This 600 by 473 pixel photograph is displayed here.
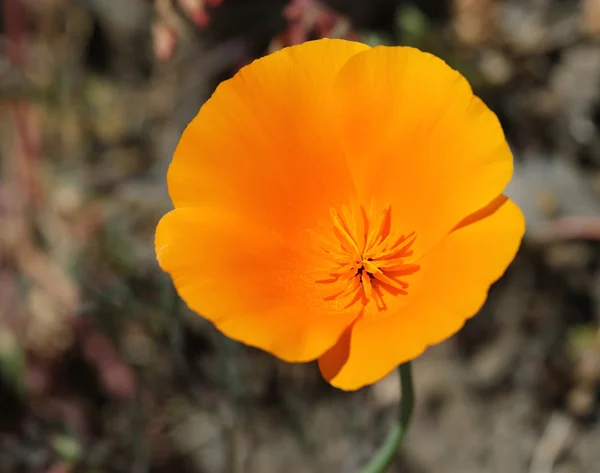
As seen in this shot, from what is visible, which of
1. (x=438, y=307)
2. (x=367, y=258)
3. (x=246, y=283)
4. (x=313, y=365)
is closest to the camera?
(x=438, y=307)

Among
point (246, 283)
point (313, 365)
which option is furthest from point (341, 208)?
point (313, 365)

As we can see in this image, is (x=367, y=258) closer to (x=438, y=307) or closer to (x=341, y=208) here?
(x=341, y=208)

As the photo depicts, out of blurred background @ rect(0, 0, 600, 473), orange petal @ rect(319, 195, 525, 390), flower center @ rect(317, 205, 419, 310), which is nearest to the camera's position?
orange petal @ rect(319, 195, 525, 390)

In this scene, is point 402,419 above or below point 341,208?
below

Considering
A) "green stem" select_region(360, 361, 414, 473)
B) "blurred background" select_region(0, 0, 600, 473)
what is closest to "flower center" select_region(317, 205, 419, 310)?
"green stem" select_region(360, 361, 414, 473)

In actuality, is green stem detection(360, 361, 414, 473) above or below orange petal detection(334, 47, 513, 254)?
below

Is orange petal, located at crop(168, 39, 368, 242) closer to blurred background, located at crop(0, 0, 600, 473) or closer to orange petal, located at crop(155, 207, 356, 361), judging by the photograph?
orange petal, located at crop(155, 207, 356, 361)

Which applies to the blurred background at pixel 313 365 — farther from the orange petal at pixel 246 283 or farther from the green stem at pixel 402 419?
the orange petal at pixel 246 283
